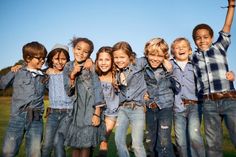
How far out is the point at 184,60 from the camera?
245 inches

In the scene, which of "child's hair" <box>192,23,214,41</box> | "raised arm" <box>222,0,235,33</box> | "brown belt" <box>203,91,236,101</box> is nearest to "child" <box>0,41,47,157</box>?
"child's hair" <box>192,23,214,41</box>

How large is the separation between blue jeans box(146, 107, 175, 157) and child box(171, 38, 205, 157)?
15.5 inches

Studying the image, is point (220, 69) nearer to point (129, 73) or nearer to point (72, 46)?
point (129, 73)

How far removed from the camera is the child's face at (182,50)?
6152 mm

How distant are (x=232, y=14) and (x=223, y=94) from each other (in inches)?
68.5

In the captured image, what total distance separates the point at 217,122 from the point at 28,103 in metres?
3.83

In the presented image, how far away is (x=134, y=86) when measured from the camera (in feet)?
19.0

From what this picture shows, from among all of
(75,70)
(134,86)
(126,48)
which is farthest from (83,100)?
(126,48)

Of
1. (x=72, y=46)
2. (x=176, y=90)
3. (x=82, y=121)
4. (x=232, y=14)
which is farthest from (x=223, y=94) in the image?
(x=72, y=46)

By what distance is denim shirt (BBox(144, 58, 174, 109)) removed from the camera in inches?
228

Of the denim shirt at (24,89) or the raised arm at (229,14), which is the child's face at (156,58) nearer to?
the raised arm at (229,14)

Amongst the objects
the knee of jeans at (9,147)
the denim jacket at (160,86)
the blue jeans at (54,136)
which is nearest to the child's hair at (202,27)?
the denim jacket at (160,86)

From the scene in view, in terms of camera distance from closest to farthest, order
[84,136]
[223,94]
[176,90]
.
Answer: [84,136], [223,94], [176,90]

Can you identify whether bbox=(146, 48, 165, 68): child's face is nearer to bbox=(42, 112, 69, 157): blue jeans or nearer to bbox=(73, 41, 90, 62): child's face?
bbox=(73, 41, 90, 62): child's face
